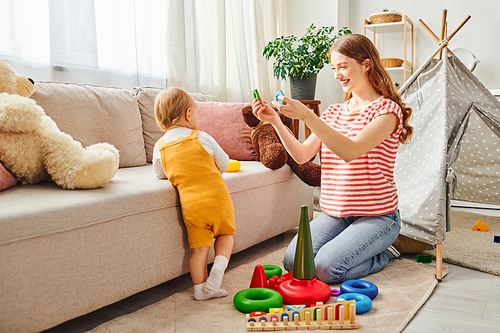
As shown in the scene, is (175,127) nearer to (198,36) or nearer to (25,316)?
(25,316)

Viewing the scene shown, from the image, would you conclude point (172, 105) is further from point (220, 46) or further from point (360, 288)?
point (220, 46)

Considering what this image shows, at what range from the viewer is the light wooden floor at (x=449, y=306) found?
121 cm

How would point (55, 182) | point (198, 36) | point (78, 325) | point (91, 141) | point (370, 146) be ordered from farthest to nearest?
point (198, 36)
point (91, 141)
point (370, 146)
point (55, 182)
point (78, 325)

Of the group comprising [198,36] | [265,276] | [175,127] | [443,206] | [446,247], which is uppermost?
[198,36]

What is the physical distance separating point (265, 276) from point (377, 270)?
0.51m

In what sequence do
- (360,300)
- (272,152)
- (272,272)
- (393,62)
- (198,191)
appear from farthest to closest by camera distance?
(393,62), (272,152), (272,272), (198,191), (360,300)

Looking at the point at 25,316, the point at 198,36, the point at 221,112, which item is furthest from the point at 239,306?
the point at 198,36

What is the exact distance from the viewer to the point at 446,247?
1.99 metres

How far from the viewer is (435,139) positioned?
1.78m

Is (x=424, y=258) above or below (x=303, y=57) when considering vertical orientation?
below

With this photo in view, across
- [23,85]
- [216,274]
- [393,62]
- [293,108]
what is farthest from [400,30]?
[23,85]

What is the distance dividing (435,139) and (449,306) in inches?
29.1

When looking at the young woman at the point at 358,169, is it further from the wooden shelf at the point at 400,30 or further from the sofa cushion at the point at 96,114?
the wooden shelf at the point at 400,30

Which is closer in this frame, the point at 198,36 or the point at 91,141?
the point at 91,141
